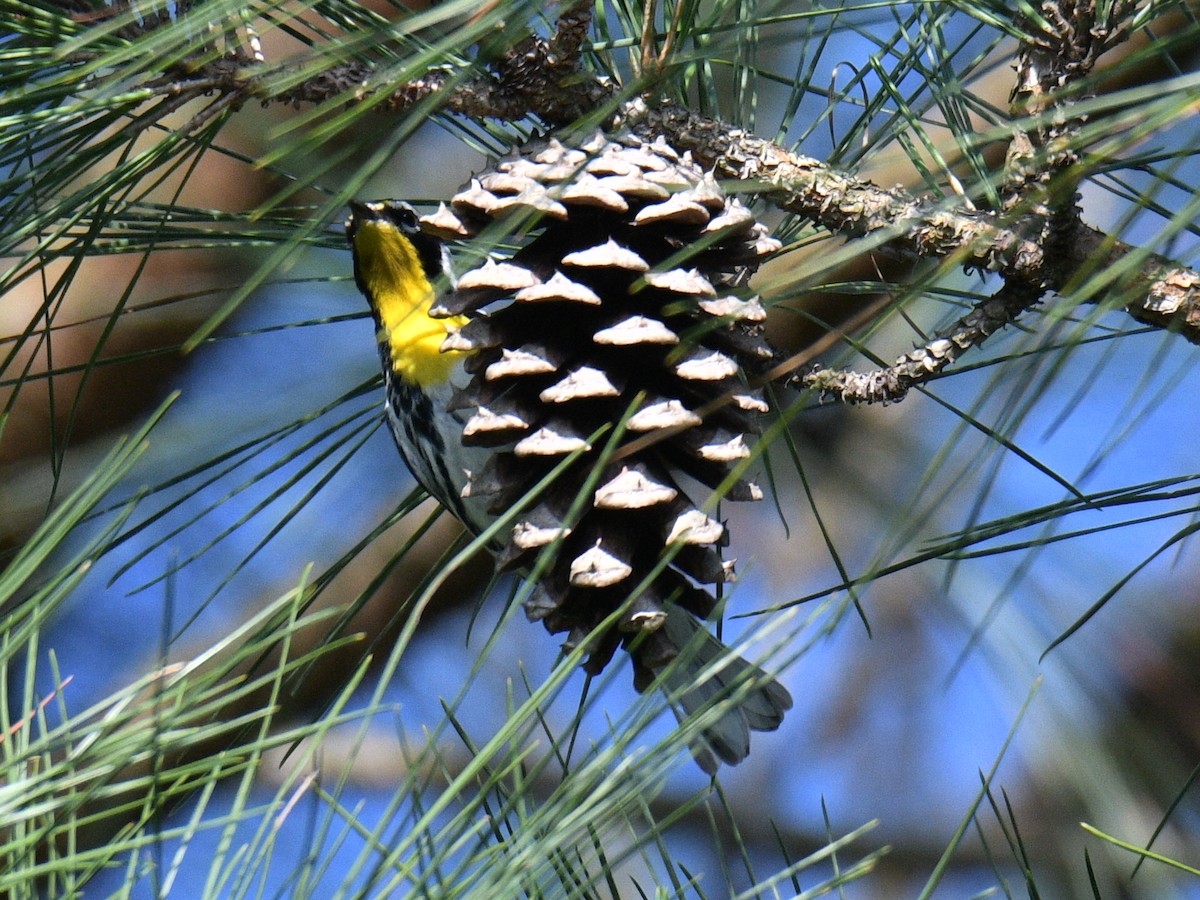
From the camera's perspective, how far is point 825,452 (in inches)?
80.7

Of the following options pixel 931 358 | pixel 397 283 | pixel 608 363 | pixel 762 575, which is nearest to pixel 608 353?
pixel 608 363

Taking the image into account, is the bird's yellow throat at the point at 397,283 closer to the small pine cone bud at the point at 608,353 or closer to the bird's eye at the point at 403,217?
the bird's eye at the point at 403,217

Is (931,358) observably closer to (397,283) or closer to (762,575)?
(397,283)

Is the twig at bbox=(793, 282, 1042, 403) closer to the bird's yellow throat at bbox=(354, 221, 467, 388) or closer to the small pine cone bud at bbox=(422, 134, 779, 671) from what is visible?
the small pine cone bud at bbox=(422, 134, 779, 671)

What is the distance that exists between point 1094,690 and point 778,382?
1309mm

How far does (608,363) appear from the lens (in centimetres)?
75

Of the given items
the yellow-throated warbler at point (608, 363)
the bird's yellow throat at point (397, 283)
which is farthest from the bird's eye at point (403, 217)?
the yellow-throated warbler at point (608, 363)

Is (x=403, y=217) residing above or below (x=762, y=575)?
above

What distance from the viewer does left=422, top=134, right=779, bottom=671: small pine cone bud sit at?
72 centimetres

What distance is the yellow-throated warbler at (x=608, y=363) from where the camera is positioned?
2.37 feet

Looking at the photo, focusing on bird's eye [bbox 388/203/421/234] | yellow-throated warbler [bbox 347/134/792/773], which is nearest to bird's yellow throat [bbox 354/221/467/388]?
bird's eye [bbox 388/203/421/234]

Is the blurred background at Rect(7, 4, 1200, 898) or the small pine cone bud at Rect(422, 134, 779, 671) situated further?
the blurred background at Rect(7, 4, 1200, 898)

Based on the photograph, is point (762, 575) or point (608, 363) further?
point (762, 575)

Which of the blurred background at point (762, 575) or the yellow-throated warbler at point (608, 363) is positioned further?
the blurred background at point (762, 575)
